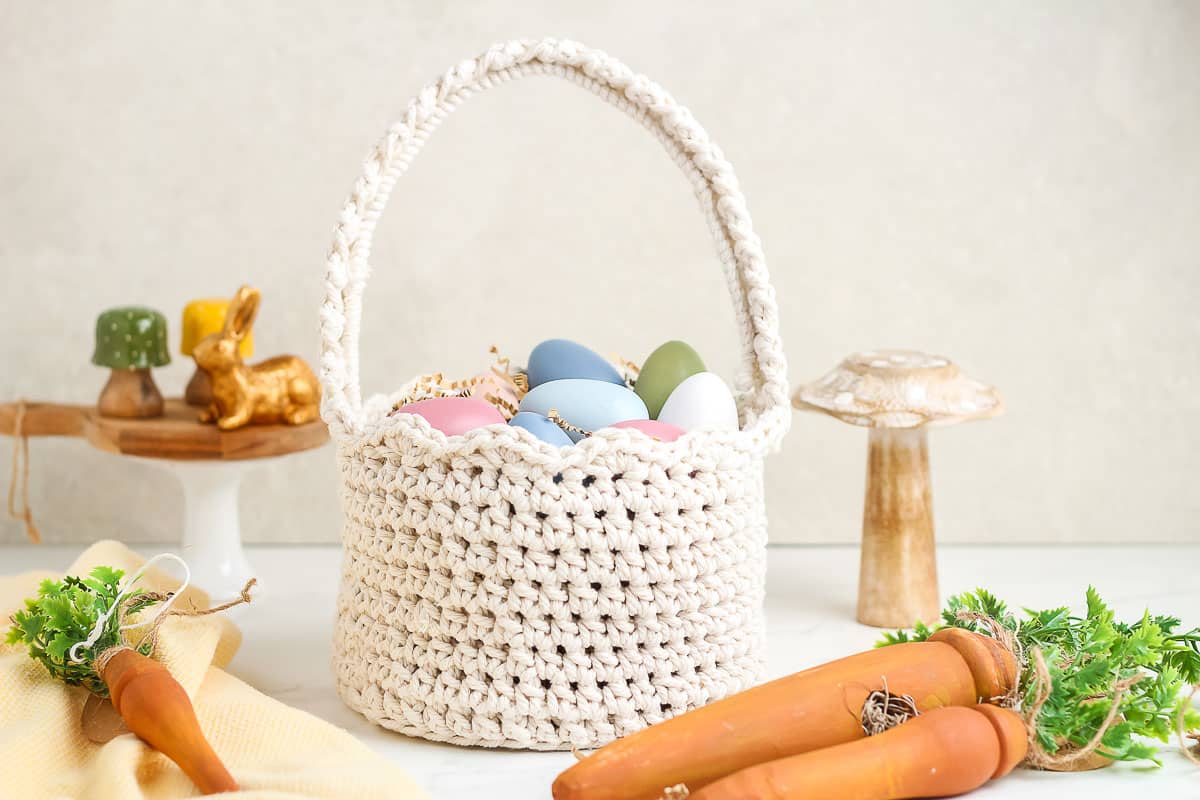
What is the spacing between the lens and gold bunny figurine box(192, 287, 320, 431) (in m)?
1.29

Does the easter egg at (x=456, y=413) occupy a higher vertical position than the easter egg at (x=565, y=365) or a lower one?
lower

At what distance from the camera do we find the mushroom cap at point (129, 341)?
136 centimetres

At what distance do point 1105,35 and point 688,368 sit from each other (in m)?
0.88

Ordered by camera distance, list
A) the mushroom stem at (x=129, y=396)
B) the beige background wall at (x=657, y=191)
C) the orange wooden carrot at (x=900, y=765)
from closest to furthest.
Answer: the orange wooden carrot at (x=900, y=765) < the mushroom stem at (x=129, y=396) < the beige background wall at (x=657, y=191)

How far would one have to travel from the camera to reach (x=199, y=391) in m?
1.42

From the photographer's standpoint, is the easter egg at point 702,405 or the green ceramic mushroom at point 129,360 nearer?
the easter egg at point 702,405

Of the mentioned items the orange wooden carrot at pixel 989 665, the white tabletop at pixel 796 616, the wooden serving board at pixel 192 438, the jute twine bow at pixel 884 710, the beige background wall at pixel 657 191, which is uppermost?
the beige background wall at pixel 657 191

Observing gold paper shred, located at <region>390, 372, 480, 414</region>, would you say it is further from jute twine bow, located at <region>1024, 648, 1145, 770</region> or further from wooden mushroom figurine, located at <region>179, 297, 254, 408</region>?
jute twine bow, located at <region>1024, 648, 1145, 770</region>

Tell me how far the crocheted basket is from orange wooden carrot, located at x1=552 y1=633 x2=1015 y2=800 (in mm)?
107

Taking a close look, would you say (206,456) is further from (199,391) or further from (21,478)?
(21,478)

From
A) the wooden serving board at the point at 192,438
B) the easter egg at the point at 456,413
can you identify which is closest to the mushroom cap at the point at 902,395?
the easter egg at the point at 456,413

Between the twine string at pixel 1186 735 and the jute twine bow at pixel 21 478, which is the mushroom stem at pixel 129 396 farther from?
the twine string at pixel 1186 735

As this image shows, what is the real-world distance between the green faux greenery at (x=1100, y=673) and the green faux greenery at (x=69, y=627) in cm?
61

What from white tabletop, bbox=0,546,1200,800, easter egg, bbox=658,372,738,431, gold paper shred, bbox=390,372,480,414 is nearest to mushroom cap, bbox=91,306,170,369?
white tabletop, bbox=0,546,1200,800
